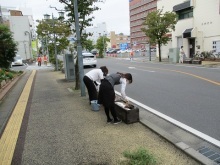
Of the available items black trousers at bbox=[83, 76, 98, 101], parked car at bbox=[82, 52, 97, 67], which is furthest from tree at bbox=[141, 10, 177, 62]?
black trousers at bbox=[83, 76, 98, 101]

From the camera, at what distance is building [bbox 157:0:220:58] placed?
24500 mm

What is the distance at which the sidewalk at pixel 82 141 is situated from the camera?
3996mm

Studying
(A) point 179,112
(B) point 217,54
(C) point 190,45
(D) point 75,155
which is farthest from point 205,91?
(C) point 190,45

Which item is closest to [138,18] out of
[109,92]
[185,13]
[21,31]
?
[21,31]

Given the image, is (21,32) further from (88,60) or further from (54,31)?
(88,60)

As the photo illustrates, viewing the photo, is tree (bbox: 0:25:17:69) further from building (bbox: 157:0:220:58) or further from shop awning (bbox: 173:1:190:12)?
shop awning (bbox: 173:1:190:12)

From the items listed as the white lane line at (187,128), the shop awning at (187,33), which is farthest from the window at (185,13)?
the white lane line at (187,128)

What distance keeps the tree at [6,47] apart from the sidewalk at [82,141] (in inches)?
544

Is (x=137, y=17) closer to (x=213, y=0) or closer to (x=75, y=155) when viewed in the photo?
(x=213, y=0)

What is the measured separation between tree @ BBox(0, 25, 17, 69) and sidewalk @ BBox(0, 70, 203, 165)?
45.4 ft

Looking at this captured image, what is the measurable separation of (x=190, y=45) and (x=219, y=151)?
1043 inches

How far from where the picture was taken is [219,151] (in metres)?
4.14

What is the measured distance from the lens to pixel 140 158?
375 cm

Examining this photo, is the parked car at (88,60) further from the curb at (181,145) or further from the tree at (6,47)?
the curb at (181,145)
